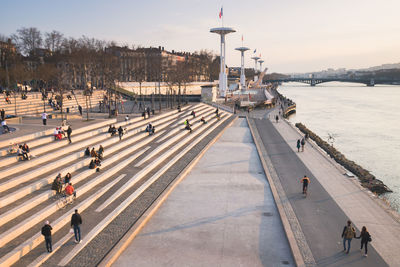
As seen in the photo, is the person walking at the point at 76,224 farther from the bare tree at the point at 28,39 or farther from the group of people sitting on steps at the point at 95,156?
the bare tree at the point at 28,39

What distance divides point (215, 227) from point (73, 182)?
8342mm

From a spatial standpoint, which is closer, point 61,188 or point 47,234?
point 47,234

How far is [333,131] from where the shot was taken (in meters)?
52.4

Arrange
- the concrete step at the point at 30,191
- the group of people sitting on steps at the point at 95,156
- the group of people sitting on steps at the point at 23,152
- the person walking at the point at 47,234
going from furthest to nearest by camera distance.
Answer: the group of people sitting on steps at the point at 95,156
the group of people sitting on steps at the point at 23,152
the concrete step at the point at 30,191
the person walking at the point at 47,234

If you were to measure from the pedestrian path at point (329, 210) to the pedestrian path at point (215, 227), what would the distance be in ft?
4.11

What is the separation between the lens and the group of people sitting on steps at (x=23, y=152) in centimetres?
1758

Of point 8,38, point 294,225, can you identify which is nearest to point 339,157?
point 294,225

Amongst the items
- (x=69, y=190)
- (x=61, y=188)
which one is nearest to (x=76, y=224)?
(x=69, y=190)

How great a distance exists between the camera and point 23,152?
692 inches

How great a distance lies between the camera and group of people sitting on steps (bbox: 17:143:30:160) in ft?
57.7

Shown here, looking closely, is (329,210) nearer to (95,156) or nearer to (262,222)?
(262,222)

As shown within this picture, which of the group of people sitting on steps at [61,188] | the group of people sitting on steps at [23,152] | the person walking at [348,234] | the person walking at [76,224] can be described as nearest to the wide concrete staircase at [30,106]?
the group of people sitting on steps at [23,152]

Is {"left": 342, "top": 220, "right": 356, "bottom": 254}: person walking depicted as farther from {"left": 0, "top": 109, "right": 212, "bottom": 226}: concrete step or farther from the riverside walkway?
{"left": 0, "top": 109, "right": 212, "bottom": 226}: concrete step

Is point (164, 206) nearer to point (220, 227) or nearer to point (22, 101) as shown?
point (220, 227)
